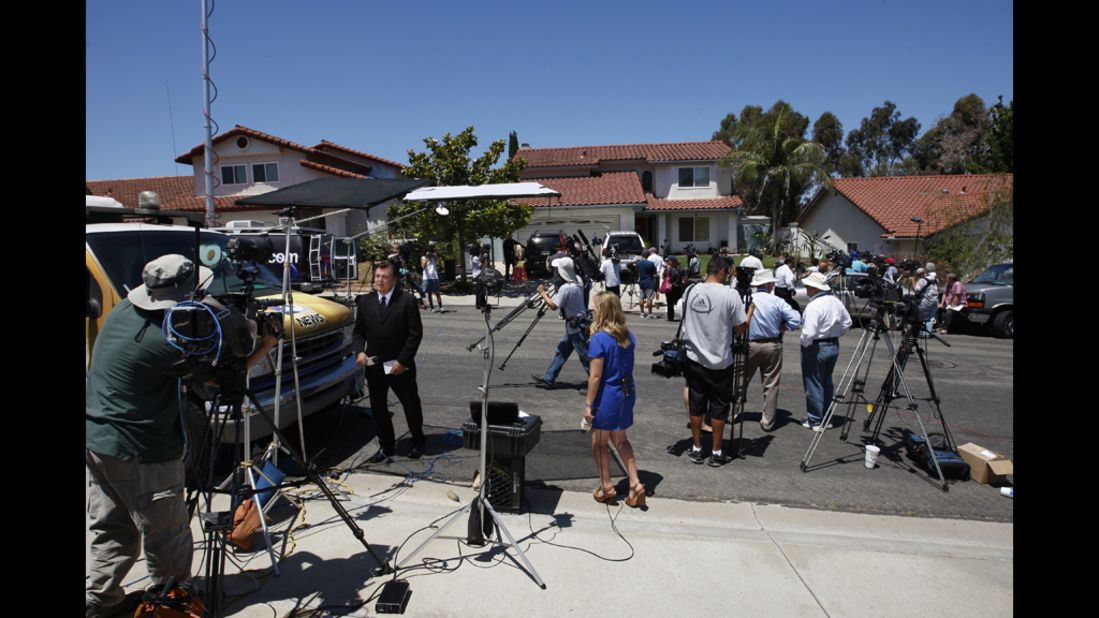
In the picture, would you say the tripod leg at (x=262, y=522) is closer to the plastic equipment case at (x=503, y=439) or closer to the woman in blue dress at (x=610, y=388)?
the plastic equipment case at (x=503, y=439)

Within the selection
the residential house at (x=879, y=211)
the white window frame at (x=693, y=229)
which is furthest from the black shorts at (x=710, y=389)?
the white window frame at (x=693, y=229)

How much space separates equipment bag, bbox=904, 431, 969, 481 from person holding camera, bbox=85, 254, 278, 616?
577 centimetres

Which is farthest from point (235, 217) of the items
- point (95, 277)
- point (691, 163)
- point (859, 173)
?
point (859, 173)

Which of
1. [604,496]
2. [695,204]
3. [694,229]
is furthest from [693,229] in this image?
[604,496]

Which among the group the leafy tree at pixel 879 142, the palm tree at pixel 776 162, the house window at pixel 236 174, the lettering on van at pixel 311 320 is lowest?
the lettering on van at pixel 311 320

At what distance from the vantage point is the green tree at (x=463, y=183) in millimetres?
19406

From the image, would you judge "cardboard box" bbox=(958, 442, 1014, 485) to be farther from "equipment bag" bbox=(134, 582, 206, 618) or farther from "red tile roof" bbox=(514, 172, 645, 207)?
"red tile roof" bbox=(514, 172, 645, 207)

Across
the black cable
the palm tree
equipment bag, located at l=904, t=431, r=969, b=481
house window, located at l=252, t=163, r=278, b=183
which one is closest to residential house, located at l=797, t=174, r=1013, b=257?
the palm tree

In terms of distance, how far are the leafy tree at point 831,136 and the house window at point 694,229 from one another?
3455 cm

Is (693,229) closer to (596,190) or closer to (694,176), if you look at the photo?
(694,176)

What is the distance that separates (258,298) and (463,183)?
573 inches

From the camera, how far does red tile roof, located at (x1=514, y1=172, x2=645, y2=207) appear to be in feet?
101

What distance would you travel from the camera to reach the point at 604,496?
192 inches
